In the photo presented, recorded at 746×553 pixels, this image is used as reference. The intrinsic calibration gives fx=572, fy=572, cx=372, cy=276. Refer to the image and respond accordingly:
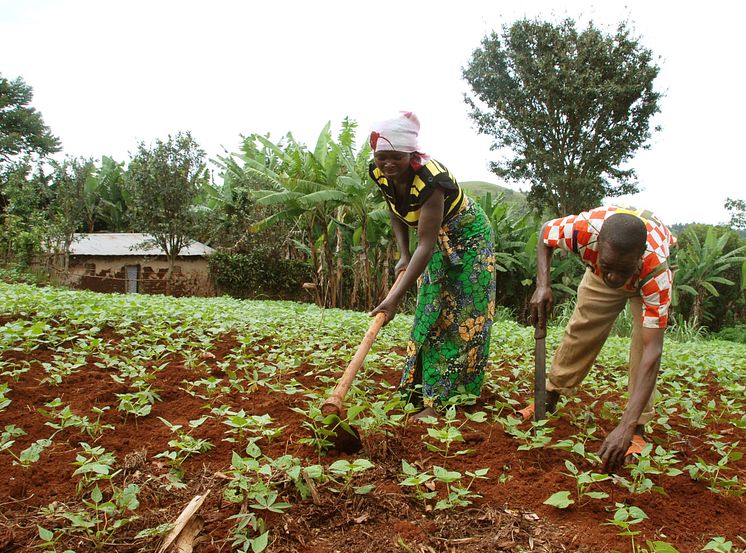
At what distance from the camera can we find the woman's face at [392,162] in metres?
2.72

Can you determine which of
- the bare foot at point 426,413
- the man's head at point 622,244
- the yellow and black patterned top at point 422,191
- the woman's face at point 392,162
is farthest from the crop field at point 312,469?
the woman's face at point 392,162

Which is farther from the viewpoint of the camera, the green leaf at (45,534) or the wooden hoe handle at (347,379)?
the wooden hoe handle at (347,379)

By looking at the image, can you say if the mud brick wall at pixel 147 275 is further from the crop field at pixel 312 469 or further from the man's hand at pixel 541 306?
the man's hand at pixel 541 306

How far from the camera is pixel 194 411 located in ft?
9.20

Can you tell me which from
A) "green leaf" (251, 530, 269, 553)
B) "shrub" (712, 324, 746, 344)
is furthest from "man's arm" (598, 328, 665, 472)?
"shrub" (712, 324, 746, 344)

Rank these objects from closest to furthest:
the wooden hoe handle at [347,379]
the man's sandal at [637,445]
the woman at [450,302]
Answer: the wooden hoe handle at [347,379]
the man's sandal at [637,445]
the woman at [450,302]

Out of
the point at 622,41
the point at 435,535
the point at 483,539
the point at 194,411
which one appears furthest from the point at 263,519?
the point at 622,41

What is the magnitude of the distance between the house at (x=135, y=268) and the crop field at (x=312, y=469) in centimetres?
1241

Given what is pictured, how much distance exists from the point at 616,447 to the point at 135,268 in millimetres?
17028

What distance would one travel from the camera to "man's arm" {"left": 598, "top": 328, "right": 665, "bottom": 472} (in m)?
2.17

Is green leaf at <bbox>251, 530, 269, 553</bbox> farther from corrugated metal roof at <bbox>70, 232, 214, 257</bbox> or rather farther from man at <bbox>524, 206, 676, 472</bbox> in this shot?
corrugated metal roof at <bbox>70, 232, 214, 257</bbox>

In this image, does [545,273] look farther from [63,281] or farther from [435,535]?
[63,281]

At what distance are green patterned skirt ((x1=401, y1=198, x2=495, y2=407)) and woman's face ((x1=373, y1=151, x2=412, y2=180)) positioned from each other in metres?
0.45

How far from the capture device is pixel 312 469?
6.59 feet
